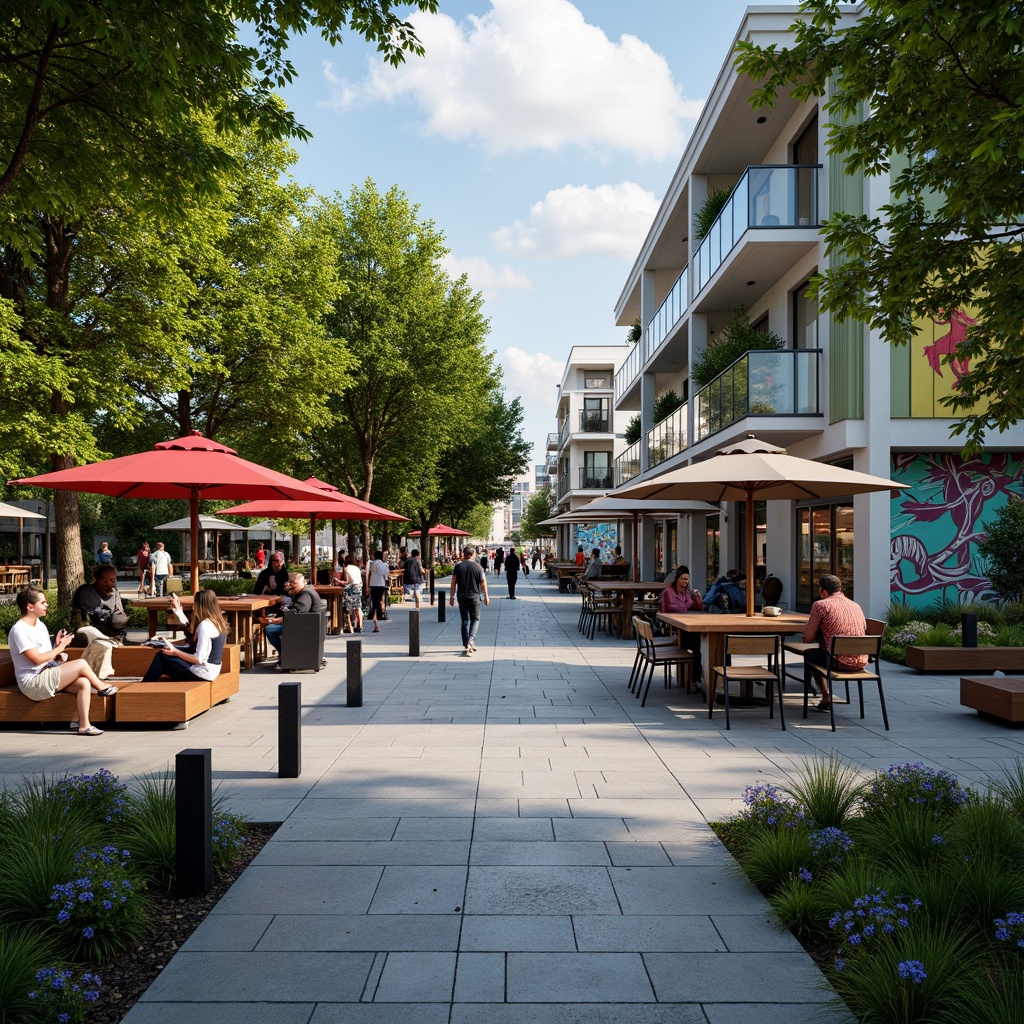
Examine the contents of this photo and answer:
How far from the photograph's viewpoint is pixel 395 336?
2661 centimetres

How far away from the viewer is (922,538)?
15.7 meters

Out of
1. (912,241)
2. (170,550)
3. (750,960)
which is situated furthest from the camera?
(170,550)

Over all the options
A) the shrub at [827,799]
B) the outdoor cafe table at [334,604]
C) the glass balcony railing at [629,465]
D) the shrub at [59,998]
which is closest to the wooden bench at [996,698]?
the shrub at [827,799]

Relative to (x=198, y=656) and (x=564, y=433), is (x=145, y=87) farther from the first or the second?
(x=564, y=433)

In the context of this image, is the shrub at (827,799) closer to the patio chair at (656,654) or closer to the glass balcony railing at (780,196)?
the patio chair at (656,654)

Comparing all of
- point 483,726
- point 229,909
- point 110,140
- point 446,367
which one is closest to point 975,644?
point 483,726

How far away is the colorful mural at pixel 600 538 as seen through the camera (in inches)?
1929

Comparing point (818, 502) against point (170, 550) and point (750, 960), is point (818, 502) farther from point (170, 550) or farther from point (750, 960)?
point (170, 550)

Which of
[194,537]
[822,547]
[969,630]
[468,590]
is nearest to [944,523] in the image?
[822,547]

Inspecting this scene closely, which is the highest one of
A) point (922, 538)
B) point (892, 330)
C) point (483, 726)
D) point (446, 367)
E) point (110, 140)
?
point (446, 367)

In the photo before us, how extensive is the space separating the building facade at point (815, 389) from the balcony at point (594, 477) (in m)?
27.3

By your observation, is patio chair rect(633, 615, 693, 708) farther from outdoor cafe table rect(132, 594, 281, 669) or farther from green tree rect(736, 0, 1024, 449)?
outdoor cafe table rect(132, 594, 281, 669)

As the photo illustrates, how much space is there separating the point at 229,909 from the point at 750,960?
97.9 inches

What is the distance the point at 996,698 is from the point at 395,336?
70.6 feet
